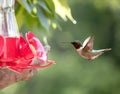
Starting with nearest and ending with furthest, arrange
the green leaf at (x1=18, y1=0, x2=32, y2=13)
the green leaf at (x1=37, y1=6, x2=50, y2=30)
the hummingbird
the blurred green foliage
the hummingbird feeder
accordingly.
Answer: the hummingbird feeder
the hummingbird
the green leaf at (x1=18, y1=0, x2=32, y2=13)
the green leaf at (x1=37, y1=6, x2=50, y2=30)
the blurred green foliage

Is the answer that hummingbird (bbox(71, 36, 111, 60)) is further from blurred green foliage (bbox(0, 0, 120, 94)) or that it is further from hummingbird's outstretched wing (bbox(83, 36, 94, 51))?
blurred green foliage (bbox(0, 0, 120, 94))

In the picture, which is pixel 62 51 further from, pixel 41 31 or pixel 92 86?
pixel 41 31

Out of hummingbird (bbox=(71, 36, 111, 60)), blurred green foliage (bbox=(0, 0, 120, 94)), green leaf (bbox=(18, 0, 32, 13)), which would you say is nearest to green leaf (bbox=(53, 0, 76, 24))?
green leaf (bbox=(18, 0, 32, 13))

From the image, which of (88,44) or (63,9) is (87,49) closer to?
(88,44)

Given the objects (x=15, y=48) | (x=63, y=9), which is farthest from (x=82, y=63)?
(x=15, y=48)

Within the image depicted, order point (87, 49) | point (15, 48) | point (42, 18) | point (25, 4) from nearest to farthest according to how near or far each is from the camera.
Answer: point (15, 48) → point (87, 49) → point (25, 4) → point (42, 18)

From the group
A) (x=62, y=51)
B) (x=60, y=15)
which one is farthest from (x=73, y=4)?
(x=60, y=15)

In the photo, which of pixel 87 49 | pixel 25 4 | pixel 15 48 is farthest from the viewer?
pixel 25 4

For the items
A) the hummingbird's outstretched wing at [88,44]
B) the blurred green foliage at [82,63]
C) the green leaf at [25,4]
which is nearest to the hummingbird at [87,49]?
the hummingbird's outstretched wing at [88,44]
